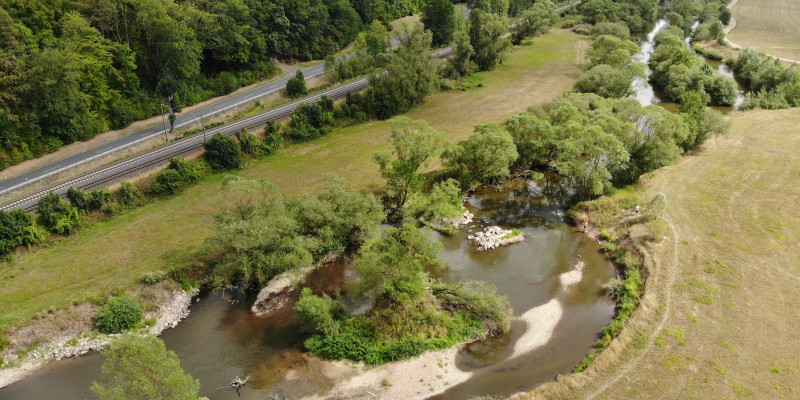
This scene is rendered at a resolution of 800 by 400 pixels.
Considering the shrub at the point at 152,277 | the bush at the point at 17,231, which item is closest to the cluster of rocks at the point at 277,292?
the shrub at the point at 152,277

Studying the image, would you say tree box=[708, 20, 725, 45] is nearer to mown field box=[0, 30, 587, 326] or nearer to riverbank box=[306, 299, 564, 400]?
mown field box=[0, 30, 587, 326]

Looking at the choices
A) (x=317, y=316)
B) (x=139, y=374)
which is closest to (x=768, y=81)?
(x=317, y=316)

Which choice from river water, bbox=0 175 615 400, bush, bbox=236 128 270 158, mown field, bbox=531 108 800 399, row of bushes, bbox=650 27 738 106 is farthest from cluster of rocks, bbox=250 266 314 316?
row of bushes, bbox=650 27 738 106

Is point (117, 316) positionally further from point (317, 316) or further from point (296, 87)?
point (296, 87)

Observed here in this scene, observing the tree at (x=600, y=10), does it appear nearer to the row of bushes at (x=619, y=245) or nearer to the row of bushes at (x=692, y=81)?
the row of bushes at (x=692, y=81)

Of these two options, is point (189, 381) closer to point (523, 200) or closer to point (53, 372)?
point (53, 372)

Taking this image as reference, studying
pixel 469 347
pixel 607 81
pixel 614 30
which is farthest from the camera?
pixel 614 30
